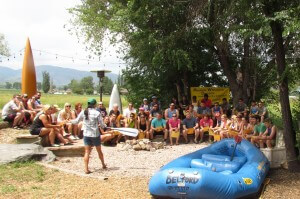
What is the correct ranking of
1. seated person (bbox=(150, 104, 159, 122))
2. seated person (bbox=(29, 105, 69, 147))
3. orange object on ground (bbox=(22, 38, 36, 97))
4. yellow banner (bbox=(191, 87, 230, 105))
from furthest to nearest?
1. yellow banner (bbox=(191, 87, 230, 105))
2. orange object on ground (bbox=(22, 38, 36, 97))
3. seated person (bbox=(150, 104, 159, 122))
4. seated person (bbox=(29, 105, 69, 147))

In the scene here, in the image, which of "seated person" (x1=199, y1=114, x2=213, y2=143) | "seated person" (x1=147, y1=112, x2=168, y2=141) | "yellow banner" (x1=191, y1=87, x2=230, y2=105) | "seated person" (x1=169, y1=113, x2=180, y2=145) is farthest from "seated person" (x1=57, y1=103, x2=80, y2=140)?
"yellow banner" (x1=191, y1=87, x2=230, y2=105)

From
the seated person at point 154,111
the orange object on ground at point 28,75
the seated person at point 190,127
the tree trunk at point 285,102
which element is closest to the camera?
the tree trunk at point 285,102

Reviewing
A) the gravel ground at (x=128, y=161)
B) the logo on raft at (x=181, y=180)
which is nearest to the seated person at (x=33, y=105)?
the gravel ground at (x=128, y=161)

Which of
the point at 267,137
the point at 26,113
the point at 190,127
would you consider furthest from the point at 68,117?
the point at 267,137

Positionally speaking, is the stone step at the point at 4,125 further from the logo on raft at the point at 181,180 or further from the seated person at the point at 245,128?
the logo on raft at the point at 181,180

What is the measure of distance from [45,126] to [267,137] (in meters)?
6.18

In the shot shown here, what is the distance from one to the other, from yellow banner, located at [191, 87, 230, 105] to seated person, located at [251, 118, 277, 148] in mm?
5884

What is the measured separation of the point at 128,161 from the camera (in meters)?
9.51

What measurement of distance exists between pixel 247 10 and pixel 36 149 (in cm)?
589

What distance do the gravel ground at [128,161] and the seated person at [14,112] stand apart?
327cm

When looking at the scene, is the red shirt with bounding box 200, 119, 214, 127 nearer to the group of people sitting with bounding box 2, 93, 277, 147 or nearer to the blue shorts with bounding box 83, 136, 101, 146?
the group of people sitting with bounding box 2, 93, 277, 147

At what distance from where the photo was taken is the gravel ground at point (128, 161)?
811 cm

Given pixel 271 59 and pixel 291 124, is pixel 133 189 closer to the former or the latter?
pixel 291 124

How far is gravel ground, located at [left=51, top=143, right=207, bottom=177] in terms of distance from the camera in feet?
26.6
